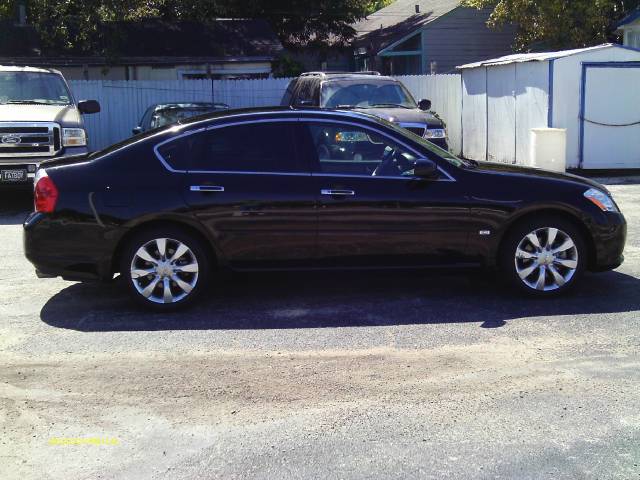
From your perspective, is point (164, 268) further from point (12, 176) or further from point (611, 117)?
point (611, 117)

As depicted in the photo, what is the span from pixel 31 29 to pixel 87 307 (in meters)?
17.4

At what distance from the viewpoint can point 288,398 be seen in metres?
4.80

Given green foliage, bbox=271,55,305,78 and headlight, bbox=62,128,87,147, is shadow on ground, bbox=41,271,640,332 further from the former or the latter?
green foliage, bbox=271,55,305,78

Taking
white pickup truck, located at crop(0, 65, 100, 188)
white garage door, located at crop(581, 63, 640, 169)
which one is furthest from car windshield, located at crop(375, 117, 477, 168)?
white garage door, located at crop(581, 63, 640, 169)

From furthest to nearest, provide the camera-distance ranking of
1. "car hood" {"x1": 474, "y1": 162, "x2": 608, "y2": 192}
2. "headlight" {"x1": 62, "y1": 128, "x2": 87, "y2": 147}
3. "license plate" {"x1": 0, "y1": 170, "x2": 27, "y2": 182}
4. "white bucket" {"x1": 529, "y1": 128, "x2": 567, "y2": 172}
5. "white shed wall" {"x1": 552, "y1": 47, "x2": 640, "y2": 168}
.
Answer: "white shed wall" {"x1": 552, "y1": 47, "x2": 640, "y2": 168} → "white bucket" {"x1": 529, "y1": 128, "x2": 567, "y2": 172} → "headlight" {"x1": 62, "y1": 128, "x2": 87, "y2": 147} → "license plate" {"x1": 0, "y1": 170, "x2": 27, "y2": 182} → "car hood" {"x1": 474, "y1": 162, "x2": 608, "y2": 192}

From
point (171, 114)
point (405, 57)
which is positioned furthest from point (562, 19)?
point (171, 114)

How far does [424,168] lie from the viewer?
650 cm

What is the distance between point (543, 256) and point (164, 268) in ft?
10.6

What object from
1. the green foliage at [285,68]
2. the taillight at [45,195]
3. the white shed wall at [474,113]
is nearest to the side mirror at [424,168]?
the taillight at [45,195]

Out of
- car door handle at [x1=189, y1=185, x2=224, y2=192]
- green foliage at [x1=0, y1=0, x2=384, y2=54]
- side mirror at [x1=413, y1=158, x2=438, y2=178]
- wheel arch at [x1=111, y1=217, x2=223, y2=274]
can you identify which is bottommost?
wheel arch at [x1=111, y1=217, x2=223, y2=274]

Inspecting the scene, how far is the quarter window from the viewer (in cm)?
664

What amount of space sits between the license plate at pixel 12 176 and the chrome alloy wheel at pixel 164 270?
5.80 m

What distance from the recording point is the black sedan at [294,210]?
6391 mm

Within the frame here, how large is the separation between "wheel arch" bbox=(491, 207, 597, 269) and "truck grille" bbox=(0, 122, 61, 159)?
7424 mm
